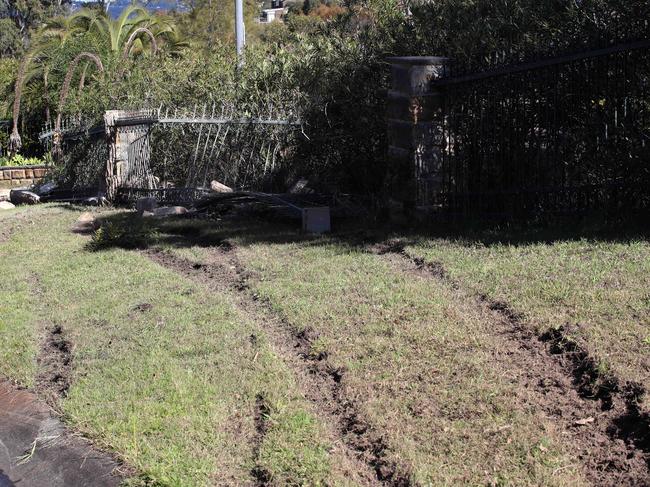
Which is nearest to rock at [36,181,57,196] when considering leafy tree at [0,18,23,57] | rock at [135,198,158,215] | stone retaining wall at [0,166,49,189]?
stone retaining wall at [0,166,49,189]

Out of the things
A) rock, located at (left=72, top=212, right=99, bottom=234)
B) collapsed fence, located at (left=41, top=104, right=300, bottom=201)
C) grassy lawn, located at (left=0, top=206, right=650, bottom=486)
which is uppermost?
collapsed fence, located at (left=41, top=104, right=300, bottom=201)

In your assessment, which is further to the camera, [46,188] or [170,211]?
[46,188]

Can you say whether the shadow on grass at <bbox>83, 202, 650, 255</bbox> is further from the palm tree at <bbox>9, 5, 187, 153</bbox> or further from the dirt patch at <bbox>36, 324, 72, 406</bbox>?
the palm tree at <bbox>9, 5, 187, 153</bbox>

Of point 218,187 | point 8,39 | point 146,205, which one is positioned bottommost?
point 146,205

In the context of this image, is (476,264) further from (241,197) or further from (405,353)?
(241,197)

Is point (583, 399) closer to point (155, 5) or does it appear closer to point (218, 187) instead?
point (218, 187)

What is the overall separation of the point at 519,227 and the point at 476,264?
4.62 feet

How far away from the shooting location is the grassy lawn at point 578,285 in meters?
4.86

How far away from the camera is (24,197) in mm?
16156

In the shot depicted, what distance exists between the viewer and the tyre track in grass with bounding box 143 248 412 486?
408 cm

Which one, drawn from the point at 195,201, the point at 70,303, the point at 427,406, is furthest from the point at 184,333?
the point at 195,201

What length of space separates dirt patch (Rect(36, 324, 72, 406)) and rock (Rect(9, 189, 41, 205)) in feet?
32.4

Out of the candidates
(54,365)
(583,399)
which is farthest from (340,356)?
(54,365)

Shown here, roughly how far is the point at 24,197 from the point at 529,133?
11053 millimetres
